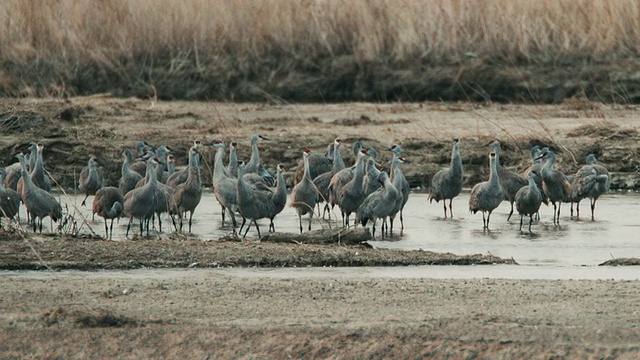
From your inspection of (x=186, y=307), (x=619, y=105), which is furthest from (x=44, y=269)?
(x=619, y=105)

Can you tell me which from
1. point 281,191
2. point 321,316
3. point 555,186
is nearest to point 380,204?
point 281,191

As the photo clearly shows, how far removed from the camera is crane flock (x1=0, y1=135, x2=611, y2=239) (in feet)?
45.3

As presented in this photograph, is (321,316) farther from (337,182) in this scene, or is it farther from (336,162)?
(336,162)

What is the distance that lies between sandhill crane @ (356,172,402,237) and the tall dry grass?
465 inches

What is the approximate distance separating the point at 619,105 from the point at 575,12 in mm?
2978

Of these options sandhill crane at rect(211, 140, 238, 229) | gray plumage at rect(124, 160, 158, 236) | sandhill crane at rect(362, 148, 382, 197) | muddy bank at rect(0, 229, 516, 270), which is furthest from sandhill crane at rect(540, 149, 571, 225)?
gray plumage at rect(124, 160, 158, 236)

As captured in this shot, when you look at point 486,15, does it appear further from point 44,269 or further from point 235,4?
point 44,269

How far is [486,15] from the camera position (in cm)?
2600

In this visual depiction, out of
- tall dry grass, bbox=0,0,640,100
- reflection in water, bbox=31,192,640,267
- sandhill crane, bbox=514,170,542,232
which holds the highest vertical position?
tall dry grass, bbox=0,0,640,100

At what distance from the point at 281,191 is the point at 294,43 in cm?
1277

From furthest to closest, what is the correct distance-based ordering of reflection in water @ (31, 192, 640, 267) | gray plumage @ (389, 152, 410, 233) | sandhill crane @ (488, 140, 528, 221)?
1. sandhill crane @ (488, 140, 528, 221)
2. gray plumage @ (389, 152, 410, 233)
3. reflection in water @ (31, 192, 640, 267)

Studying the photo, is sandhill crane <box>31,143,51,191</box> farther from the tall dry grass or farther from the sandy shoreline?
the tall dry grass

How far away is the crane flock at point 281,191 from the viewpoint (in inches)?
544

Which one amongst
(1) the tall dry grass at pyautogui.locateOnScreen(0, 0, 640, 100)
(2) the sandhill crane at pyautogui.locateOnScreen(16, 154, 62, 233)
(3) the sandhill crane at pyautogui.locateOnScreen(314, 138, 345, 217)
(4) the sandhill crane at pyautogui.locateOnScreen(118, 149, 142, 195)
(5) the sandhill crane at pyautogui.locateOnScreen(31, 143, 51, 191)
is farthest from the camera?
(1) the tall dry grass at pyautogui.locateOnScreen(0, 0, 640, 100)
